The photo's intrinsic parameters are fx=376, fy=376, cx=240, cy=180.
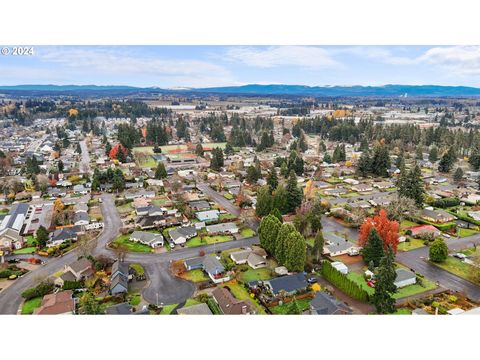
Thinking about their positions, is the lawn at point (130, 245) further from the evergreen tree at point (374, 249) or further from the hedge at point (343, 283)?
the evergreen tree at point (374, 249)

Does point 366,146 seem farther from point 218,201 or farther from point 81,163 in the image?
point 81,163

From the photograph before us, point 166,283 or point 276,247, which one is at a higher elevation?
point 276,247

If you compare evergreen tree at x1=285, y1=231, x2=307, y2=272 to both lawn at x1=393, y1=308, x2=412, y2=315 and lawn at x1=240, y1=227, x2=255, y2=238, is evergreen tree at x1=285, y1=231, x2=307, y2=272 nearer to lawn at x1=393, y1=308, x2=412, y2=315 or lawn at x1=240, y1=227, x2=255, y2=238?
lawn at x1=393, y1=308, x2=412, y2=315

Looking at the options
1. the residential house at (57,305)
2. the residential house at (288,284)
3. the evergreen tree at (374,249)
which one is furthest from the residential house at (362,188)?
the residential house at (57,305)

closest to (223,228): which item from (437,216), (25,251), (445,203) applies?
(25,251)

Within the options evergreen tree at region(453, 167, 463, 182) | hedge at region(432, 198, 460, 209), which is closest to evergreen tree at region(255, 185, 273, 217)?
hedge at region(432, 198, 460, 209)

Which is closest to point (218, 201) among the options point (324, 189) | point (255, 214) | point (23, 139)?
point (255, 214)
